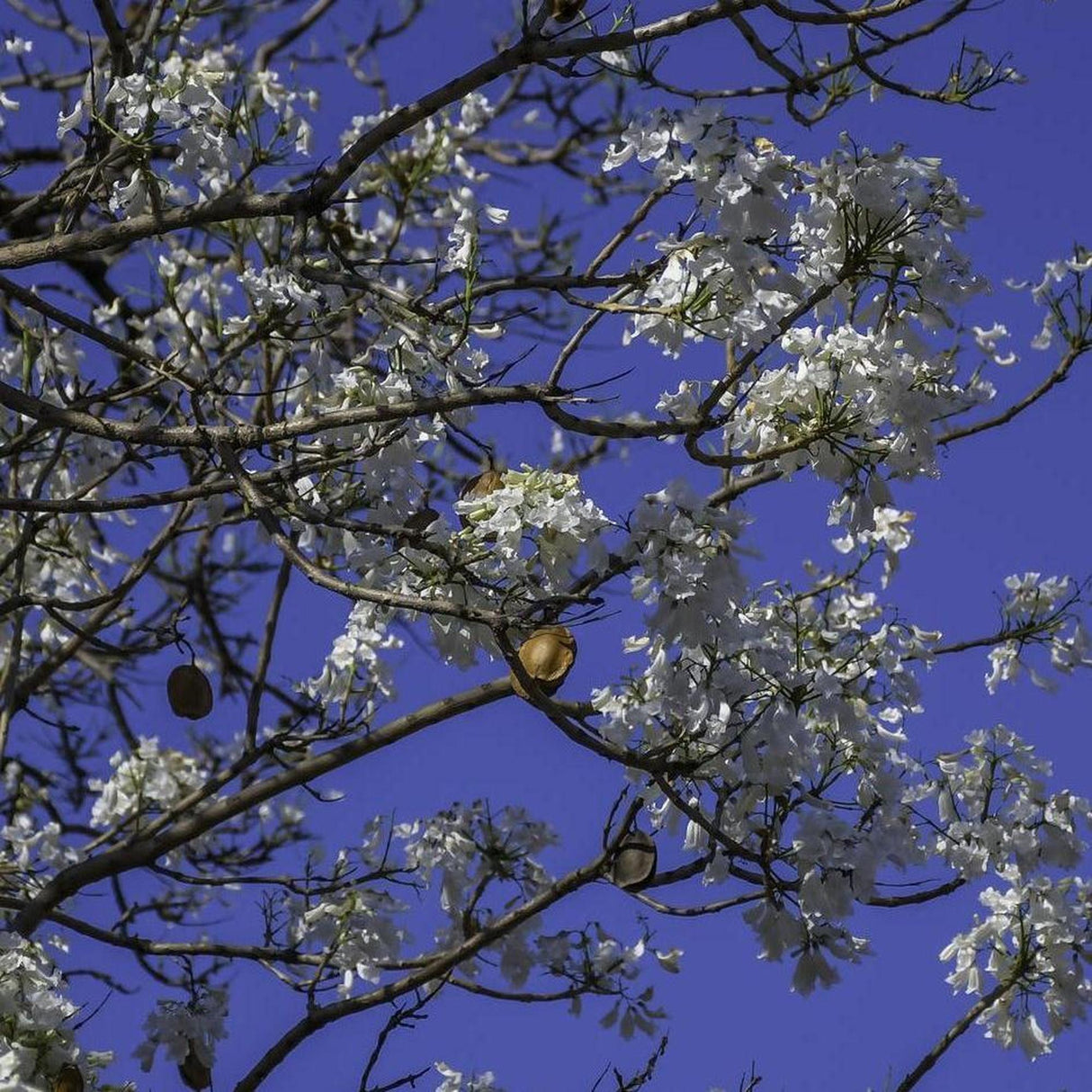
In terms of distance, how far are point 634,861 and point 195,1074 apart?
146 cm

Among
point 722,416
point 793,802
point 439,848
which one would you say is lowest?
point 793,802

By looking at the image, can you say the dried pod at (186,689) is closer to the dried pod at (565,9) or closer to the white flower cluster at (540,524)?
the white flower cluster at (540,524)

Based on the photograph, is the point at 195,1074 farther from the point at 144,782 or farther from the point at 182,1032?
the point at 144,782

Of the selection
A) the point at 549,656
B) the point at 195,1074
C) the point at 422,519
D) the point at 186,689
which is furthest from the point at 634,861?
the point at 195,1074

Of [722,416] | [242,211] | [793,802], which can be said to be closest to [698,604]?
[722,416]

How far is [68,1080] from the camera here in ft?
13.7

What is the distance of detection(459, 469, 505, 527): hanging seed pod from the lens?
3.64 metres

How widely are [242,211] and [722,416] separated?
3.89ft

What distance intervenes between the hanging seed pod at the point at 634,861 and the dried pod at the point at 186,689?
4.10 ft

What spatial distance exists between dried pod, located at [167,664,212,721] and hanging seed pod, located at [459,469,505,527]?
4.46 ft

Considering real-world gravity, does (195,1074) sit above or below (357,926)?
below

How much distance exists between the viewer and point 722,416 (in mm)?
3395

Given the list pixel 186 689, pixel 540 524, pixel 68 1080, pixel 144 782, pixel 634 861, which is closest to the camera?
pixel 540 524

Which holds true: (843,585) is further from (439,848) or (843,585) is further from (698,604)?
(698,604)
